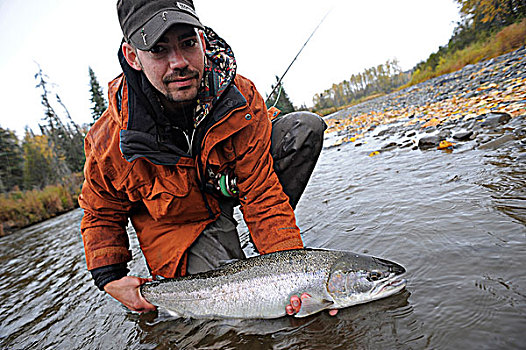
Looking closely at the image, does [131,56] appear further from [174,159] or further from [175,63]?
[174,159]

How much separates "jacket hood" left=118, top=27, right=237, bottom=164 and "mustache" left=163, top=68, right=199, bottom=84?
19 cm

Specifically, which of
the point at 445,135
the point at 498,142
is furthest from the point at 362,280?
the point at 445,135

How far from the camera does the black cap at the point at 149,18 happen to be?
7.52ft

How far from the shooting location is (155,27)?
7.51 ft

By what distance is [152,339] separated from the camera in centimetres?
245

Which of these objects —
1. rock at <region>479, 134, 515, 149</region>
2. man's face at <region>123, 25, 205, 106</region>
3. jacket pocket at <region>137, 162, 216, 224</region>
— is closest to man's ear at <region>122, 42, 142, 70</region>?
man's face at <region>123, 25, 205, 106</region>

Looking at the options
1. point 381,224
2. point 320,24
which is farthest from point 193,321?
point 320,24

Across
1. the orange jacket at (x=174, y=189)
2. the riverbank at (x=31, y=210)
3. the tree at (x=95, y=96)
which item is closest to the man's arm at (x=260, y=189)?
the orange jacket at (x=174, y=189)

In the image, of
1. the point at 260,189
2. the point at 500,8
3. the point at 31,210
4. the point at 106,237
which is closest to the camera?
the point at 106,237

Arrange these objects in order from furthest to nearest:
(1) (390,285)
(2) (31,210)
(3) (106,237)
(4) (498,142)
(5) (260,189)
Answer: (2) (31,210)
(4) (498,142)
(5) (260,189)
(3) (106,237)
(1) (390,285)

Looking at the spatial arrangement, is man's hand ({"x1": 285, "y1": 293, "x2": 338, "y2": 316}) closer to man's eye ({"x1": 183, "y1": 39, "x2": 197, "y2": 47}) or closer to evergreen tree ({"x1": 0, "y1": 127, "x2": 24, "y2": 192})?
man's eye ({"x1": 183, "y1": 39, "x2": 197, "y2": 47})

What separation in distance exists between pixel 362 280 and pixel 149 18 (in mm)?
2650

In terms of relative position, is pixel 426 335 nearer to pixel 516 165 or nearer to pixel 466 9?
pixel 516 165

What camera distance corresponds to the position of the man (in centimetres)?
244
